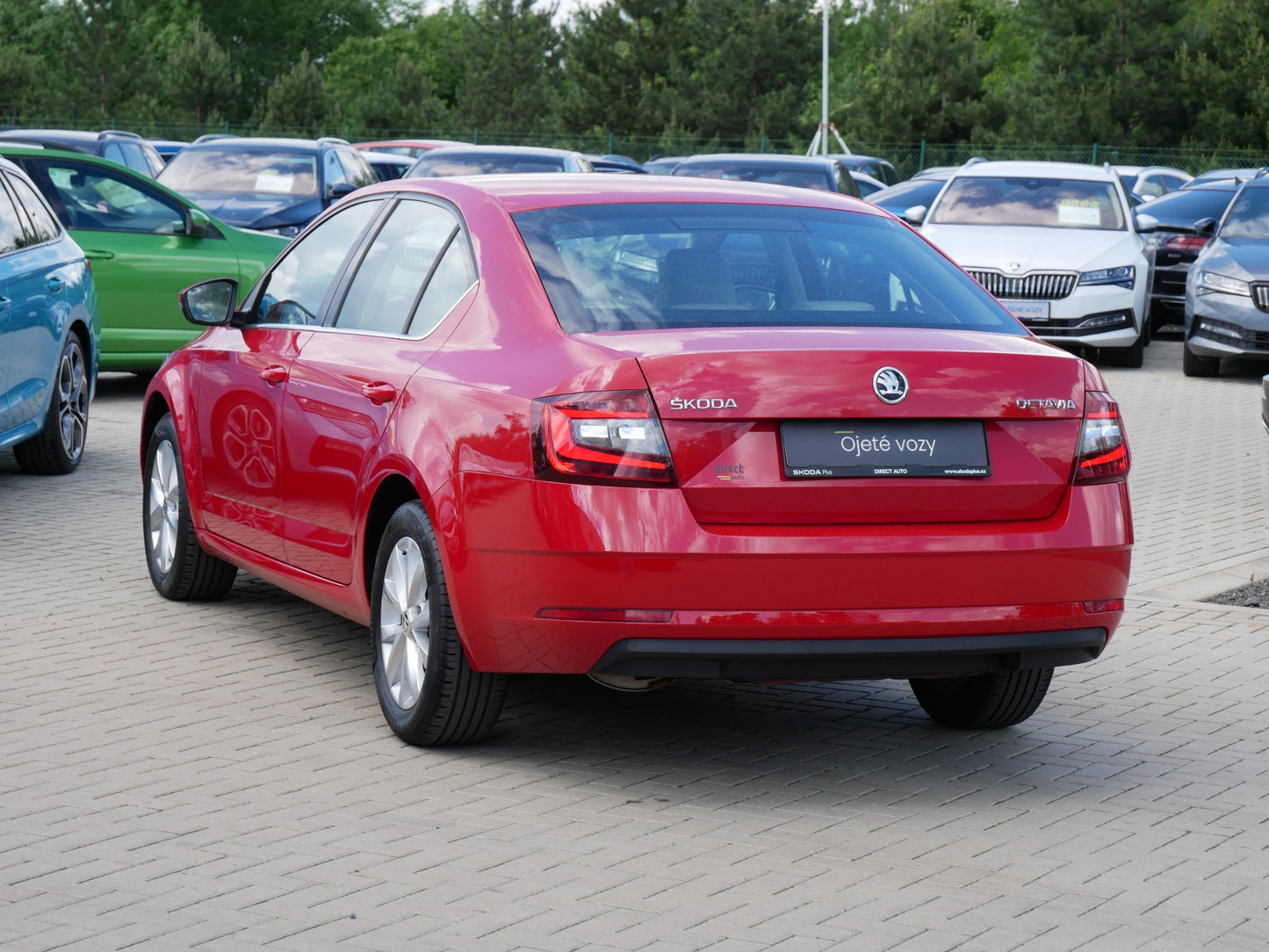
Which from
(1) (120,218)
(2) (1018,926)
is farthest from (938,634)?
(1) (120,218)

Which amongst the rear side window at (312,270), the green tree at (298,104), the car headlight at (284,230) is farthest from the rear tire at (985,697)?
the green tree at (298,104)

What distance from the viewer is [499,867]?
445 cm

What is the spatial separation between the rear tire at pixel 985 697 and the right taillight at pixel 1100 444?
74 centimetres

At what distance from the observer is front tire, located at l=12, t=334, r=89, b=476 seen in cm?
1061

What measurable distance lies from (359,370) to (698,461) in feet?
4.81

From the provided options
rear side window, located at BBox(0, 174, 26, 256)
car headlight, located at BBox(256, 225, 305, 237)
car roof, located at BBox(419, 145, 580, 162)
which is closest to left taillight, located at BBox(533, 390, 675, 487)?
rear side window, located at BBox(0, 174, 26, 256)

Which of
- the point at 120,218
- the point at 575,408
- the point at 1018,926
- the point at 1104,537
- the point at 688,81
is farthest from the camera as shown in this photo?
the point at 688,81

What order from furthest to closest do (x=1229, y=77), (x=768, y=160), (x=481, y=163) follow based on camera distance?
(x=1229, y=77) → (x=768, y=160) → (x=481, y=163)

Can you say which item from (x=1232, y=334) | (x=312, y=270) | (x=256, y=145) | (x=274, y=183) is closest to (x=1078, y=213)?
(x=1232, y=334)

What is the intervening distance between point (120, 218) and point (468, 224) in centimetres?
893

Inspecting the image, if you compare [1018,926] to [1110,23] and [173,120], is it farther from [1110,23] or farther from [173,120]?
[173,120]

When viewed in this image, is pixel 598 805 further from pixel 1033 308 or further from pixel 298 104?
pixel 298 104

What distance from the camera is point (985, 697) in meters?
5.80

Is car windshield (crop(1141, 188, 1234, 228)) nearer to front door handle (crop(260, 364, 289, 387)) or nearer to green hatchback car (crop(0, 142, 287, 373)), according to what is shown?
green hatchback car (crop(0, 142, 287, 373))
